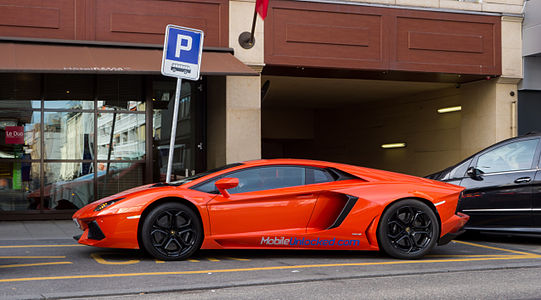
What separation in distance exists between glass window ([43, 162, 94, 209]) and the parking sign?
504 cm

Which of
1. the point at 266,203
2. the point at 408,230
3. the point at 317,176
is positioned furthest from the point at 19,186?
the point at 408,230

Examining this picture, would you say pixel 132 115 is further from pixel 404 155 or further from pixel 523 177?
pixel 404 155

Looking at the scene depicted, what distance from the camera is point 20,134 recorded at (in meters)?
12.0

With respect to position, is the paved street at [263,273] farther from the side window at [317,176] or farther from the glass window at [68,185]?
the glass window at [68,185]

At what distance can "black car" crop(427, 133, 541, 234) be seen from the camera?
845 centimetres

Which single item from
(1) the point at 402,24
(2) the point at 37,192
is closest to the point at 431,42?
(1) the point at 402,24

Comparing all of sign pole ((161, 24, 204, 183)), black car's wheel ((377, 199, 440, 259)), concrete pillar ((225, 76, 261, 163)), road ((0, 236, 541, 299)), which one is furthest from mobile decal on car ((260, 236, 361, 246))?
concrete pillar ((225, 76, 261, 163))

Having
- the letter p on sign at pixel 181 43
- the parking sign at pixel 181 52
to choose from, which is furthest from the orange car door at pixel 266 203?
the letter p on sign at pixel 181 43

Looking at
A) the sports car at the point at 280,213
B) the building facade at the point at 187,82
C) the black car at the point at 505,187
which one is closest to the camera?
the sports car at the point at 280,213

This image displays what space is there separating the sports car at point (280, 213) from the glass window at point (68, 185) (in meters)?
5.54

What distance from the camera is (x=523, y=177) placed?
8.54m

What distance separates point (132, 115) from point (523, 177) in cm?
754

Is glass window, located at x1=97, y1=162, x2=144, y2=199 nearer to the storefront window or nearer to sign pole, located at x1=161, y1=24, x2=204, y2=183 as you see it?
the storefront window

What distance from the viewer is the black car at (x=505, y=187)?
8453 millimetres
